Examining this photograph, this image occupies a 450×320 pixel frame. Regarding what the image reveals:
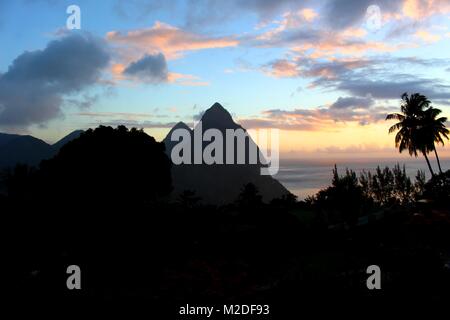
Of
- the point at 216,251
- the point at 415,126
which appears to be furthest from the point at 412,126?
the point at 216,251

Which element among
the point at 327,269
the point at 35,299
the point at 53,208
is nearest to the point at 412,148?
the point at 327,269

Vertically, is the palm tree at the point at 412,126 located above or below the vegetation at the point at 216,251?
above

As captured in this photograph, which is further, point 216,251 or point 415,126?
point 415,126

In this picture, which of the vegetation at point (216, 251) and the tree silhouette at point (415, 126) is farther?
the tree silhouette at point (415, 126)

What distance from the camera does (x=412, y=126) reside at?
46.6 meters

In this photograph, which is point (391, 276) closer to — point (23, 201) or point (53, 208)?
point (53, 208)

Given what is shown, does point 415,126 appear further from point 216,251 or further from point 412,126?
point 216,251

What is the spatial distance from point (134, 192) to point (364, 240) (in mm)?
30915

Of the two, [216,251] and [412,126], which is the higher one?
[412,126]

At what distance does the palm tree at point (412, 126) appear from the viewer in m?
46.2

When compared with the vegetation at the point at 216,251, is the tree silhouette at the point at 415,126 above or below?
above

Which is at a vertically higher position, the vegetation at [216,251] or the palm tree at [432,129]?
the palm tree at [432,129]

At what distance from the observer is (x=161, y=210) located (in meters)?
34.2

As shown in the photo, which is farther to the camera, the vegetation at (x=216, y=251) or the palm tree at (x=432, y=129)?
the palm tree at (x=432, y=129)
